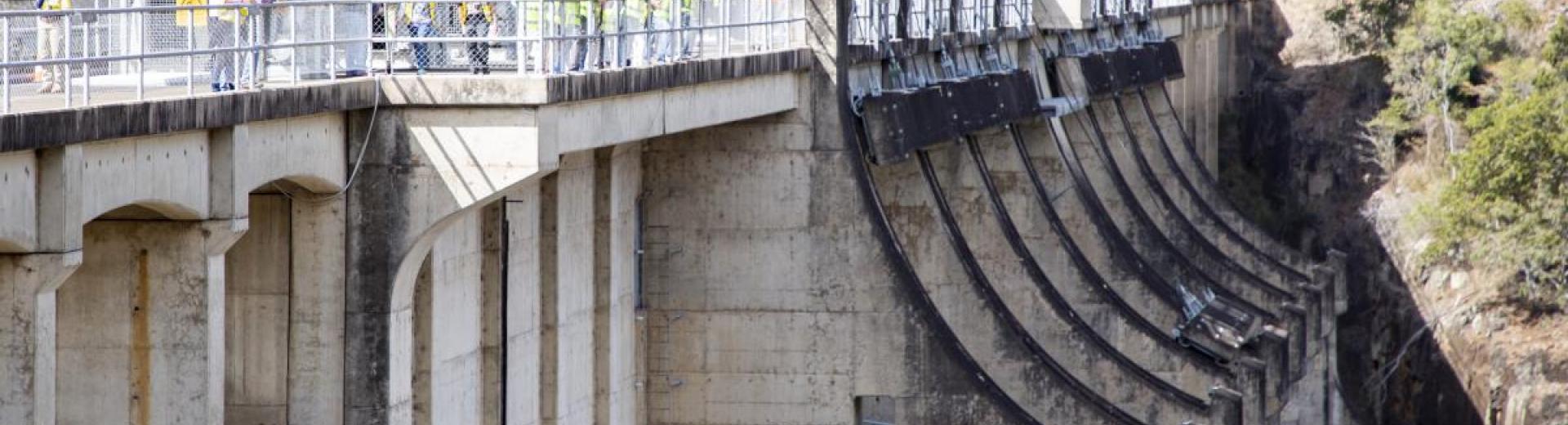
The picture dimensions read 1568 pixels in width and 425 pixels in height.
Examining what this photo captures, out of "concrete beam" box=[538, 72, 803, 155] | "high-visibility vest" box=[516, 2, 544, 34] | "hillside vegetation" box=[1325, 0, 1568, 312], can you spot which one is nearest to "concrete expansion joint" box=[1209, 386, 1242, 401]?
"concrete beam" box=[538, 72, 803, 155]

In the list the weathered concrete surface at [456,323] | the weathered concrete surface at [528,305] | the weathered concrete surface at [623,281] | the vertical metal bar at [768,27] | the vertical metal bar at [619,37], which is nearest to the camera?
the weathered concrete surface at [456,323]

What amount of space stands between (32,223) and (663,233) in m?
12.5

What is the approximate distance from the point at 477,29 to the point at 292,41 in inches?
115

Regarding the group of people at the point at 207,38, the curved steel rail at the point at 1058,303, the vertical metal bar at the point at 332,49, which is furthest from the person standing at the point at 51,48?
the curved steel rail at the point at 1058,303

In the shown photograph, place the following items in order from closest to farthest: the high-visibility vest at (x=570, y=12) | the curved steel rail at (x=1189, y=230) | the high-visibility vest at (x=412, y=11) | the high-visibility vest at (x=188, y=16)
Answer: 1. the high-visibility vest at (x=188, y=16)
2. the high-visibility vest at (x=412, y=11)
3. the high-visibility vest at (x=570, y=12)
4. the curved steel rail at (x=1189, y=230)

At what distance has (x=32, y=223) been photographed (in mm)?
15867

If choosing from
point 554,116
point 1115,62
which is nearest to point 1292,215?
point 1115,62

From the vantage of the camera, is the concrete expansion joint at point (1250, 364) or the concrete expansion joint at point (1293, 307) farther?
the concrete expansion joint at point (1293, 307)

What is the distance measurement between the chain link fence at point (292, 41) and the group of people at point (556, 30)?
17mm

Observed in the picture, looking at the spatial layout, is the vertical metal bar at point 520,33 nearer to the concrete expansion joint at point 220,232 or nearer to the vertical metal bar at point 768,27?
the concrete expansion joint at point 220,232

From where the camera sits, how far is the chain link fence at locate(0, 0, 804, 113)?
672 inches

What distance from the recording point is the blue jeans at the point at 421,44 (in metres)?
21.2

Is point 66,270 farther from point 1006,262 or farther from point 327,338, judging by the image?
point 1006,262

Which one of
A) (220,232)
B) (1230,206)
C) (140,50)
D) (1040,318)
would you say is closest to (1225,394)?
(1040,318)
